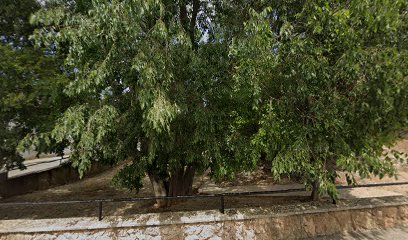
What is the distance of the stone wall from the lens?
429 cm

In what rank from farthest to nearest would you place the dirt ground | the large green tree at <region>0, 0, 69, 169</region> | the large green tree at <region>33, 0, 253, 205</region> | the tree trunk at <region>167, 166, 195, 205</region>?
1. the dirt ground
2. the tree trunk at <region>167, 166, 195, 205</region>
3. the large green tree at <region>0, 0, 69, 169</region>
4. the large green tree at <region>33, 0, 253, 205</region>

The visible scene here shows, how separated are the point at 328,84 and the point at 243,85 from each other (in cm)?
149

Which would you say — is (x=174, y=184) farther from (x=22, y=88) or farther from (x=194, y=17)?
(x=194, y=17)

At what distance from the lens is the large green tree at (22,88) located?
460 cm

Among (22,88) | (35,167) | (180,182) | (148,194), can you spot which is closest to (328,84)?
(180,182)

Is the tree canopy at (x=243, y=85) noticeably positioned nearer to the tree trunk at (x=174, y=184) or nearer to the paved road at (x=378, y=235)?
the tree trunk at (x=174, y=184)

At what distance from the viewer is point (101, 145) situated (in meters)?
4.39

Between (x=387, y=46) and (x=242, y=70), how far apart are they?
232 centimetres

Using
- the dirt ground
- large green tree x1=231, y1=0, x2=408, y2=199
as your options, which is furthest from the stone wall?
large green tree x1=231, y1=0, x2=408, y2=199

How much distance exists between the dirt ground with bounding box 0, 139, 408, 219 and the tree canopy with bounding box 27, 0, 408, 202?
189 centimetres

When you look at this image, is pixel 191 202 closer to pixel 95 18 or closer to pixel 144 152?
pixel 144 152

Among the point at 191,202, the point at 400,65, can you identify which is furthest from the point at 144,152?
the point at 400,65

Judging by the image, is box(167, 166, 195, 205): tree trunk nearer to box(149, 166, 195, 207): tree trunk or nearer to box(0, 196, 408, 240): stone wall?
box(149, 166, 195, 207): tree trunk

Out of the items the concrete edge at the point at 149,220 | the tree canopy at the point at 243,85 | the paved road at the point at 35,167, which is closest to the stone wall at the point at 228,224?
the concrete edge at the point at 149,220
